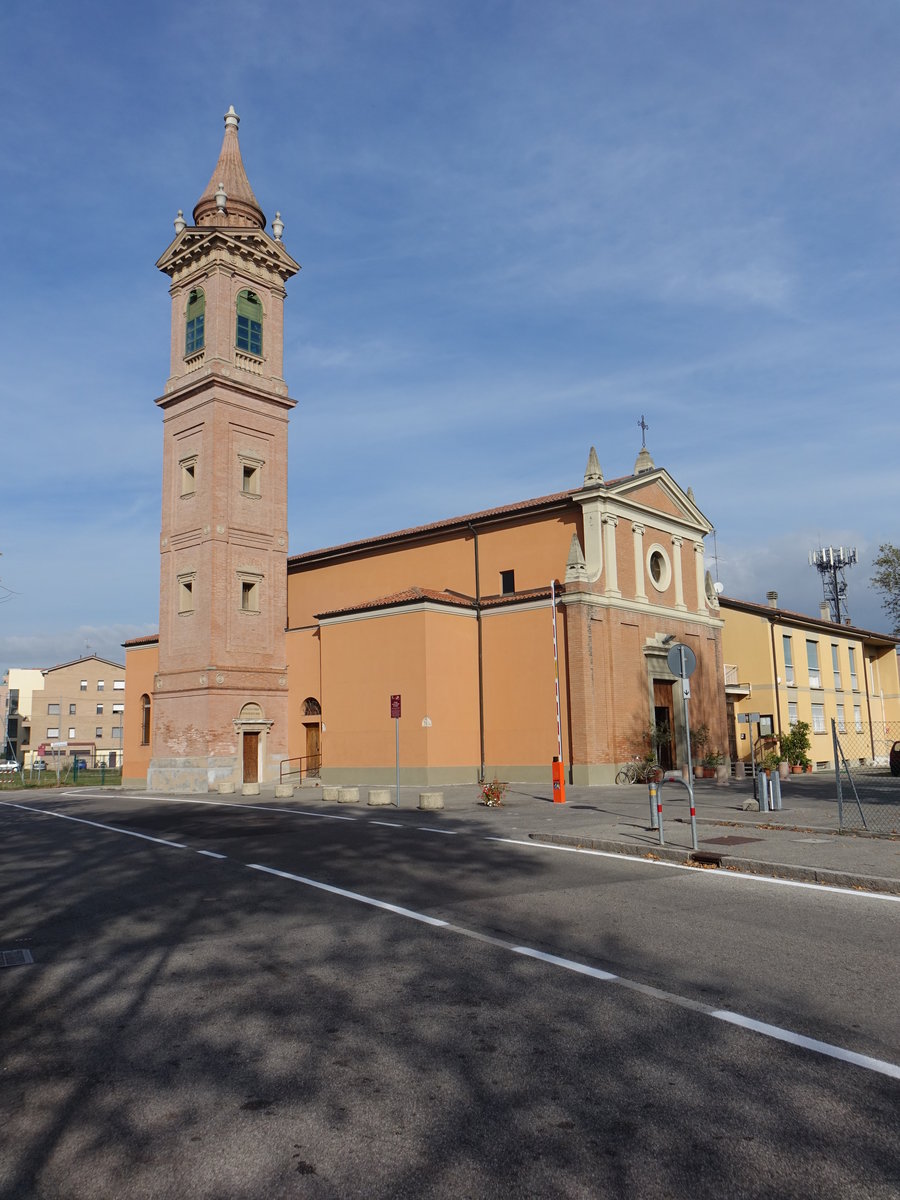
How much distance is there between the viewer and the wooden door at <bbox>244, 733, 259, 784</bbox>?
33781 millimetres

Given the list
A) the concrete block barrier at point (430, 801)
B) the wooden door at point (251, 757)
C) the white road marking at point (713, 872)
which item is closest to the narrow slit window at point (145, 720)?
the wooden door at point (251, 757)

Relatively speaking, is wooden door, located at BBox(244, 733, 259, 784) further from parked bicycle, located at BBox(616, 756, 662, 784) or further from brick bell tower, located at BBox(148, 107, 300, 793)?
parked bicycle, located at BBox(616, 756, 662, 784)

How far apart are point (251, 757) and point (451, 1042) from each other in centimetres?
3022

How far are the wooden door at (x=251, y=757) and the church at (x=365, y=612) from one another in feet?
0.18

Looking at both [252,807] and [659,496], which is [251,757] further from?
[659,496]

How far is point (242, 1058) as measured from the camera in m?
4.71

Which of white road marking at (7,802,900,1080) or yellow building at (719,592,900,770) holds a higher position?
yellow building at (719,592,900,770)

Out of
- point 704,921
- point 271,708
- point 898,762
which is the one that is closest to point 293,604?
point 271,708

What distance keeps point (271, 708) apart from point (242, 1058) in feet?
101

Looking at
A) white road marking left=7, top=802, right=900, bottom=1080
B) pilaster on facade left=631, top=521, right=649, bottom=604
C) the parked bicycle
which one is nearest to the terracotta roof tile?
pilaster on facade left=631, top=521, right=649, bottom=604

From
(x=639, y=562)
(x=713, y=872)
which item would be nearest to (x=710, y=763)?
(x=639, y=562)

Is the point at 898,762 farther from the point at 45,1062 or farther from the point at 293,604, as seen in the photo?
the point at 45,1062

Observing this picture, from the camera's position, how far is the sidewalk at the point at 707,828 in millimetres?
10523

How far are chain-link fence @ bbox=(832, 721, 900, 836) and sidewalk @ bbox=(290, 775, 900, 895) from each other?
1.54ft
